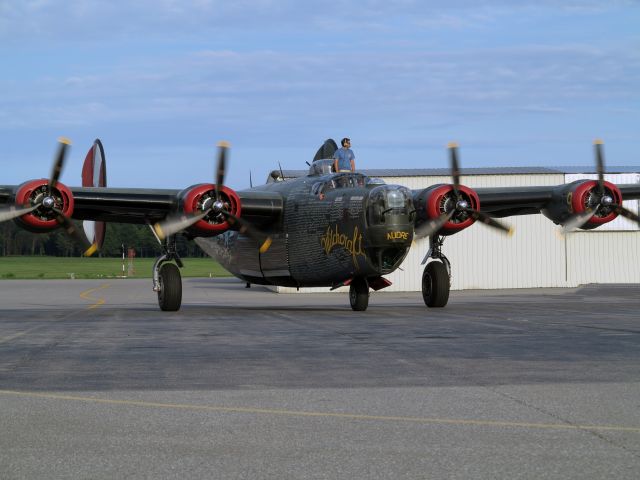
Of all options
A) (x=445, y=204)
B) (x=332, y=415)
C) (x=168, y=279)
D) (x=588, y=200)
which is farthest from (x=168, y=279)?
(x=332, y=415)

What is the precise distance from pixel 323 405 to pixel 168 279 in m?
19.0

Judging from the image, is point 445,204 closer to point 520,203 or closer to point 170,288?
point 520,203

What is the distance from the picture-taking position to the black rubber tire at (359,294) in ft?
87.2

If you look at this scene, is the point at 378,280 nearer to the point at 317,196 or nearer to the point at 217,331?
the point at 317,196

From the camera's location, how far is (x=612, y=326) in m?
19.5

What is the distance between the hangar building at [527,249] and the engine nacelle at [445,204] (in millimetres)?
22954

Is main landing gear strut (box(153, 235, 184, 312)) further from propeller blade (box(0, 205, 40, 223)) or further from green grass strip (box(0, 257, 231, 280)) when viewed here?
green grass strip (box(0, 257, 231, 280))

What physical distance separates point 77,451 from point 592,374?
22.8 ft

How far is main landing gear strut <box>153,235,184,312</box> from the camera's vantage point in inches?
1095

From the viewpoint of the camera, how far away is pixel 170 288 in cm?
2775

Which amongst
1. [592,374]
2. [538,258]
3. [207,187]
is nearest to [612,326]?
[592,374]

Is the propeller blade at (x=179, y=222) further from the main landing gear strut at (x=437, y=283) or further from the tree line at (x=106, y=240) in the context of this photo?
the tree line at (x=106, y=240)

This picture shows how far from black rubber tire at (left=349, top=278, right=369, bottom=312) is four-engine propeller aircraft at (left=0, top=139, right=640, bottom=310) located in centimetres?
3

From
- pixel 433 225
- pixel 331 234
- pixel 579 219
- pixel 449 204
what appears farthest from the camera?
pixel 579 219
